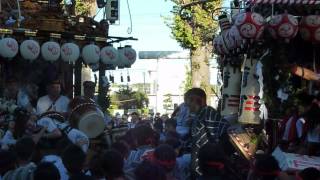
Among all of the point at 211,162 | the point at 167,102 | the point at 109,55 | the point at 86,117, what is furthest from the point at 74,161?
the point at 167,102

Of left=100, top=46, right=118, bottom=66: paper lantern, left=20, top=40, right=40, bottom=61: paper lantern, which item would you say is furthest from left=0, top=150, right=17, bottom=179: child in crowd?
left=100, top=46, right=118, bottom=66: paper lantern

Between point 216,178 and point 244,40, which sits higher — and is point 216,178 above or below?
below

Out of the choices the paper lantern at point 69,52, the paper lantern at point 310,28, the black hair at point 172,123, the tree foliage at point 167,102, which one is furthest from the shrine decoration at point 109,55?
the tree foliage at point 167,102

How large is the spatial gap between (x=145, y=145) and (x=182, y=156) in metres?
0.77

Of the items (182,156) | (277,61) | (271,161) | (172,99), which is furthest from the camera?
(172,99)

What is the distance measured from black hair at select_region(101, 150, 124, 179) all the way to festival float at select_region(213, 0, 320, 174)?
365 centimetres

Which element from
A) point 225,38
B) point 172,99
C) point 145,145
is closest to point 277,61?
→ point 225,38

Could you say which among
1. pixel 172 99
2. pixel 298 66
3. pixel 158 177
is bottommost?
pixel 172 99

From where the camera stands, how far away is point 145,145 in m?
6.65

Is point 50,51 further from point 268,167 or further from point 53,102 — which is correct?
point 268,167

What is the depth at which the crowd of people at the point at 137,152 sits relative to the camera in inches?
196

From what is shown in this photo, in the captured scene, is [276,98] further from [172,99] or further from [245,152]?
[172,99]

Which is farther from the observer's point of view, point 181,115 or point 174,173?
point 181,115

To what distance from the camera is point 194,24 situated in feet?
75.4
